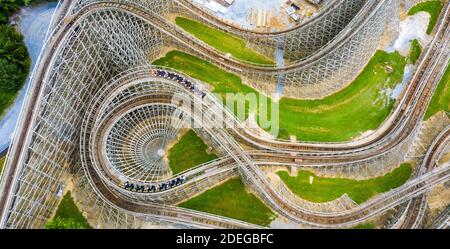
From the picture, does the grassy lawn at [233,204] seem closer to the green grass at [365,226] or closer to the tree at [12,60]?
the green grass at [365,226]

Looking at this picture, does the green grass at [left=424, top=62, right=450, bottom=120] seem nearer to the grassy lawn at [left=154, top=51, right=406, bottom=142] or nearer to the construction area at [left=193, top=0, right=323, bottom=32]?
the grassy lawn at [left=154, top=51, right=406, bottom=142]

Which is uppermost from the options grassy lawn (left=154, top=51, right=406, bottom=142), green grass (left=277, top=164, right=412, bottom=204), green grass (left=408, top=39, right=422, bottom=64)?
green grass (left=408, top=39, right=422, bottom=64)

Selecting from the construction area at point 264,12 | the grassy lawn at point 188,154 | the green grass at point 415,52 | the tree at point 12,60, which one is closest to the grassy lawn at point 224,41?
the construction area at point 264,12

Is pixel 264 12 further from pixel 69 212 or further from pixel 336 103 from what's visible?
pixel 69 212

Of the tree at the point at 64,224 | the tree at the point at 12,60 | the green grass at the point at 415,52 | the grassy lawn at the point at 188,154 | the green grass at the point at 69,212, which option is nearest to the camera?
the tree at the point at 64,224

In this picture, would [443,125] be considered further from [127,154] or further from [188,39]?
[127,154]

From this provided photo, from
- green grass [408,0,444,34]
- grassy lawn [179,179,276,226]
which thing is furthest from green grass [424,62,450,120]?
grassy lawn [179,179,276,226]

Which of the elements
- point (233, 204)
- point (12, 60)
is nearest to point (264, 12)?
point (233, 204)
